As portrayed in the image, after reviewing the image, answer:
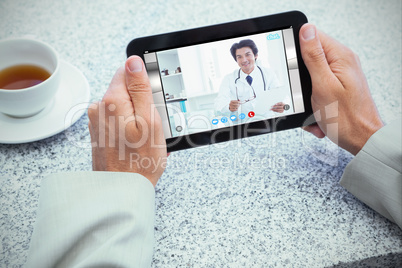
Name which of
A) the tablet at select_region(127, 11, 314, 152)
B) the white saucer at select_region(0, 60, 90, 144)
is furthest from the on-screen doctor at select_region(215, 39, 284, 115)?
the white saucer at select_region(0, 60, 90, 144)

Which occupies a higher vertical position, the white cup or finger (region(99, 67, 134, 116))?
the white cup

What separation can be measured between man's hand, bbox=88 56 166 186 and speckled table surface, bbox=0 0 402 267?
61 mm

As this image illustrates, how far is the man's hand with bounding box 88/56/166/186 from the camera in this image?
57 cm

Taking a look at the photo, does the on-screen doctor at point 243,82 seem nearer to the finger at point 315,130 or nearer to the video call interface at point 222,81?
the video call interface at point 222,81

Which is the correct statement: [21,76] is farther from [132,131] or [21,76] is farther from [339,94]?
[339,94]

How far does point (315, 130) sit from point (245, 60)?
0.18 m

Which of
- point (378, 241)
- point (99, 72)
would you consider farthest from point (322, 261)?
point (99, 72)

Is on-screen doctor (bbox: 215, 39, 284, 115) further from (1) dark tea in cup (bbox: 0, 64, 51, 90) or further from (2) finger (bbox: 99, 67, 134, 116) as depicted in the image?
(1) dark tea in cup (bbox: 0, 64, 51, 90)

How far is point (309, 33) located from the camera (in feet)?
1.98

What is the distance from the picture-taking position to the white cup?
0.57 m

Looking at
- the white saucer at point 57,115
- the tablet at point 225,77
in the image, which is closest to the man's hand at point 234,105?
the tablet at point 225,77

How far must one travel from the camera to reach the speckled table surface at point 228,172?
1.83ft

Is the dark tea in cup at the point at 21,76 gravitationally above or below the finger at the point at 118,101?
above

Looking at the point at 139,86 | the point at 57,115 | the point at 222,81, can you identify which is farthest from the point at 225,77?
the point at 57,115
